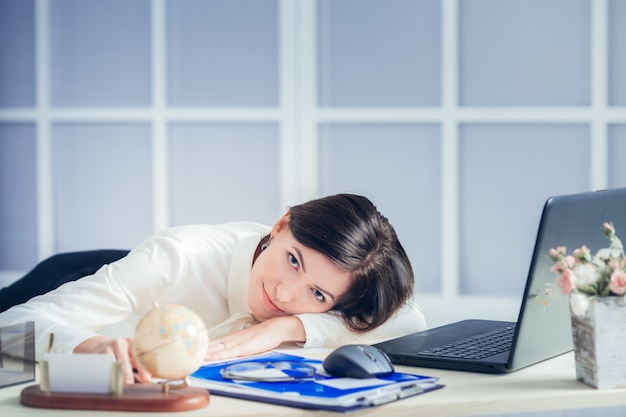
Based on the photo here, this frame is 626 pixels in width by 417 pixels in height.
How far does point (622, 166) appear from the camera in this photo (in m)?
3.13

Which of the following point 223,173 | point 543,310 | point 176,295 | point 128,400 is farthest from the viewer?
point 223,173

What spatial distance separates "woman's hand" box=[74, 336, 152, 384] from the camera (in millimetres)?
1214

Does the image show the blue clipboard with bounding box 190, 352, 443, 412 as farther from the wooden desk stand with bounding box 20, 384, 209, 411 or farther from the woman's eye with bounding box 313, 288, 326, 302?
the woman's eye with bounding box 313, 288, 326, 302

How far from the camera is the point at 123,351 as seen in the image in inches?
49.8

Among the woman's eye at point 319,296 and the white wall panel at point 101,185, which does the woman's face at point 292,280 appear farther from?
the white wall panel at point 101,185

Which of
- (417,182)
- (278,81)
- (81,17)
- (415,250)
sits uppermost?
(81,17)

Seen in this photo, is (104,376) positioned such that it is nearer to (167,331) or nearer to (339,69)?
(167,331)

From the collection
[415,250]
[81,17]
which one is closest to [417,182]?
[415,250]

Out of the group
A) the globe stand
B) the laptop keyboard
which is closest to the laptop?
the laptop keyboard

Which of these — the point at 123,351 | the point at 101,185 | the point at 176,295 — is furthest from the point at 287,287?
the point at 101,185

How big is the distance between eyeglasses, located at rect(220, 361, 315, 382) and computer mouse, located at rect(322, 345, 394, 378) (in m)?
0.04

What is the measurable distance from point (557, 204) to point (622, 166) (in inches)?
77.6

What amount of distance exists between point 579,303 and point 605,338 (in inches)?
2.3

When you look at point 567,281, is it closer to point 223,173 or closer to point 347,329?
point 347,329
